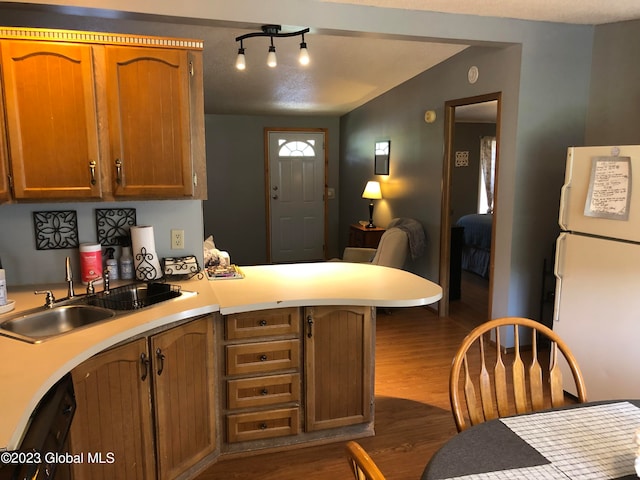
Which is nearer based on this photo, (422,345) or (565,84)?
(565,84)

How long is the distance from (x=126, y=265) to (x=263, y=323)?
0.82 m

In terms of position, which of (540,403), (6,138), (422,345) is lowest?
(422,345)

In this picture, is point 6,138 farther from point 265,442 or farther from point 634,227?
point 634,227

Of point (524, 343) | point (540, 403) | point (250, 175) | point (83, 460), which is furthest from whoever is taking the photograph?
point (250, 175)

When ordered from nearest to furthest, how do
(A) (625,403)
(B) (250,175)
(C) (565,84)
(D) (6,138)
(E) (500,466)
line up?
(E) (500,466)
(A) (625,403)
(D) (6,138)
(C) (565,84)
(B) (250,175)

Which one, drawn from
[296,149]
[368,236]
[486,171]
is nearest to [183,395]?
[368,236]

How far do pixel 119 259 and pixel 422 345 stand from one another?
2.51 meters

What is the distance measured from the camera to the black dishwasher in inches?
44.6

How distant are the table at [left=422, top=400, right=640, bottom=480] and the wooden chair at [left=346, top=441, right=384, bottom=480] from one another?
0.87 ft

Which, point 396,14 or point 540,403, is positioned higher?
point 396,14

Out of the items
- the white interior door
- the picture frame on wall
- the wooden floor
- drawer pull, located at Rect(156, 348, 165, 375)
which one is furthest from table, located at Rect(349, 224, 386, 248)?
drawer pull, located at Rect(156, 348, 165, 375)

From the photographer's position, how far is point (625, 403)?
1467mm

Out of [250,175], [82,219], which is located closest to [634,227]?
[82,219]

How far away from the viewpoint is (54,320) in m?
2.15
